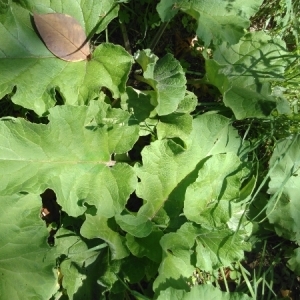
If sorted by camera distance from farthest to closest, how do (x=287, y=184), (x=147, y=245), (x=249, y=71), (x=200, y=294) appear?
(x=287, y=184) < (x=249, y=71) < (x=147, y=245) < (x=200, y=294)

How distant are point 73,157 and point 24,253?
48 cm

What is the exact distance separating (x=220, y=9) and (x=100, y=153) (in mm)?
825

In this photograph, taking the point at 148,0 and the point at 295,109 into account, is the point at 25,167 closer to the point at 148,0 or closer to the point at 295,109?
the point at 148,0

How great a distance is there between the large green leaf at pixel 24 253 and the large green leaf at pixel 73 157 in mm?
185

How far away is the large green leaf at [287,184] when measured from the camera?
8.38 ft

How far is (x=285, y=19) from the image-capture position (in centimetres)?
270

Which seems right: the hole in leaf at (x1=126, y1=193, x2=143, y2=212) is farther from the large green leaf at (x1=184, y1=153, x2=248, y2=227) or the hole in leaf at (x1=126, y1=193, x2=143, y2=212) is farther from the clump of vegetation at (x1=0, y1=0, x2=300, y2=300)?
the large green leaf at (x1=184, y1=153, x2=248, y2=227)

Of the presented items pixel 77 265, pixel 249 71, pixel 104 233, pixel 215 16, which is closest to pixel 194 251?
pixel 104 233

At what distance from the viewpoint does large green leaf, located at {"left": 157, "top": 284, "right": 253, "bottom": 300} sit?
2168mm

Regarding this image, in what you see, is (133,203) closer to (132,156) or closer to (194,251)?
(132,156)

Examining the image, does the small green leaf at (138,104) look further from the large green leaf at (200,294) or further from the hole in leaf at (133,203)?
the large green leaf at (200,294)

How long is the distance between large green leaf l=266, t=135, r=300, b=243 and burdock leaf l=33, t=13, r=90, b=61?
108 cm

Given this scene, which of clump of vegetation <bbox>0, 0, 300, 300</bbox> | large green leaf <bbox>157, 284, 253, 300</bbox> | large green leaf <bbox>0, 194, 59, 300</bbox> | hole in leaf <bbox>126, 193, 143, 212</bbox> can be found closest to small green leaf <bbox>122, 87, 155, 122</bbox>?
clump of vegetation <bbox>0, 0, 300, 300</bbox>

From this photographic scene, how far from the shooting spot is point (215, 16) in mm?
2275
